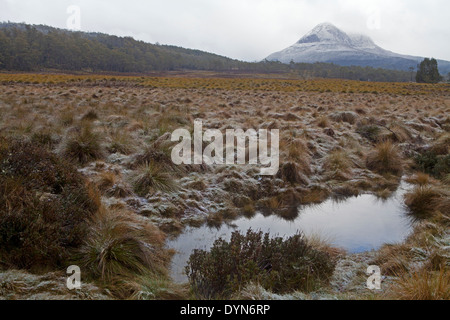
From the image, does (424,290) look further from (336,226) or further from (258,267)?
(336,226)

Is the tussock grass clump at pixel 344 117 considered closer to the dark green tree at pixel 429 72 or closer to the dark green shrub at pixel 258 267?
the dark green shrub at pixel 258 267

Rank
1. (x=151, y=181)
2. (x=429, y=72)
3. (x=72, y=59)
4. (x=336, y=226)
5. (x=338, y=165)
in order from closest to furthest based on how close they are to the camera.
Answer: (x=336, y=226) → (x=151, y=181) → (x=338, y=165) → (x=429, y=72) → (x=72, y=59)

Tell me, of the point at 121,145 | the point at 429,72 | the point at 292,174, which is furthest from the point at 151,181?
the point at 429,72

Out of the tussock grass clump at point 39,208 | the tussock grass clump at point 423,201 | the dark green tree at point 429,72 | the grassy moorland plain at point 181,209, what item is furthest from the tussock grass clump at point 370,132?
the dark green tree at point 429,72

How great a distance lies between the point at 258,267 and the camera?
11.6ft

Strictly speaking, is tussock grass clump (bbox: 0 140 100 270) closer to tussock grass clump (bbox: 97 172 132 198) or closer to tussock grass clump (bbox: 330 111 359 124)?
tussock grass clump (bbox: 97 172 132 198)

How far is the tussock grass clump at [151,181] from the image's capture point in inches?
249

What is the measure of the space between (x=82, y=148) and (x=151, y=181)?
6.88ft

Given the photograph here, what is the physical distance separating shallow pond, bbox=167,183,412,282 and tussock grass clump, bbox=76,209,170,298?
0.99ft

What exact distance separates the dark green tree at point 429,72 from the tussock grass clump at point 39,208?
86585 millimetres

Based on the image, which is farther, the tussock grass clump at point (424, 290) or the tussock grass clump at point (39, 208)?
the tussock grass clump at point (39, 208)
